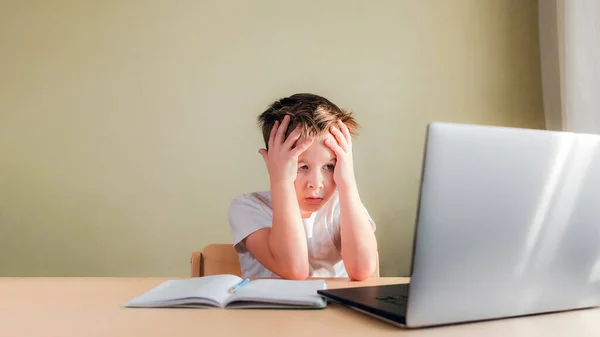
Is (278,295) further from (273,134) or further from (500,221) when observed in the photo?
(273,134)

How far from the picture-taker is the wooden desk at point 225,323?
474 millimetres

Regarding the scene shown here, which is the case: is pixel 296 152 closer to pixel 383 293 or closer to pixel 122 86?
pixel 383 293

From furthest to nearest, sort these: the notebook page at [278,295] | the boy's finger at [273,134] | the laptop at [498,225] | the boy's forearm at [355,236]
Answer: the boy's finger at [273,134], the boy's forearm at [355,236], the notebook page at [278,295], the laptop at [498,225]

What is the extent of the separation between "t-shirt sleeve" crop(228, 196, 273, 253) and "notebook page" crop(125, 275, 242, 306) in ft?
1.53

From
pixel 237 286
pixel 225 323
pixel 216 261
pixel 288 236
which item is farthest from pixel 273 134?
pixel 225 323

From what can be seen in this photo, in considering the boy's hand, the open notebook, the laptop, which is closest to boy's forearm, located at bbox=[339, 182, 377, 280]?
the boy's hand

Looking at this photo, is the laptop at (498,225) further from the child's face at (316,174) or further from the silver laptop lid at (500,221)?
the child's face at (316,174)

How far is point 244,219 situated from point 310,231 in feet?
0.61

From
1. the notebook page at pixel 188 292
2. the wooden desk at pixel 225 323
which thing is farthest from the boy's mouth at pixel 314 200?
the wooden desk at pixel 225 323

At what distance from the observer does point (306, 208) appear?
1.29 metres

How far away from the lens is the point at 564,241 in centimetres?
53

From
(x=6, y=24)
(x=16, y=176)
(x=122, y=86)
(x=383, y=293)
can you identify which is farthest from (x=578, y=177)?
(x=6, y=24)

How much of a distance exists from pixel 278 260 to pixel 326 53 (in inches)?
44.2

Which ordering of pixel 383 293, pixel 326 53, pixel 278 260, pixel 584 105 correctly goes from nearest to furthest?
pixel 383 293 < pixel 278 260 < pixel 584 105 < pixel 326 53
